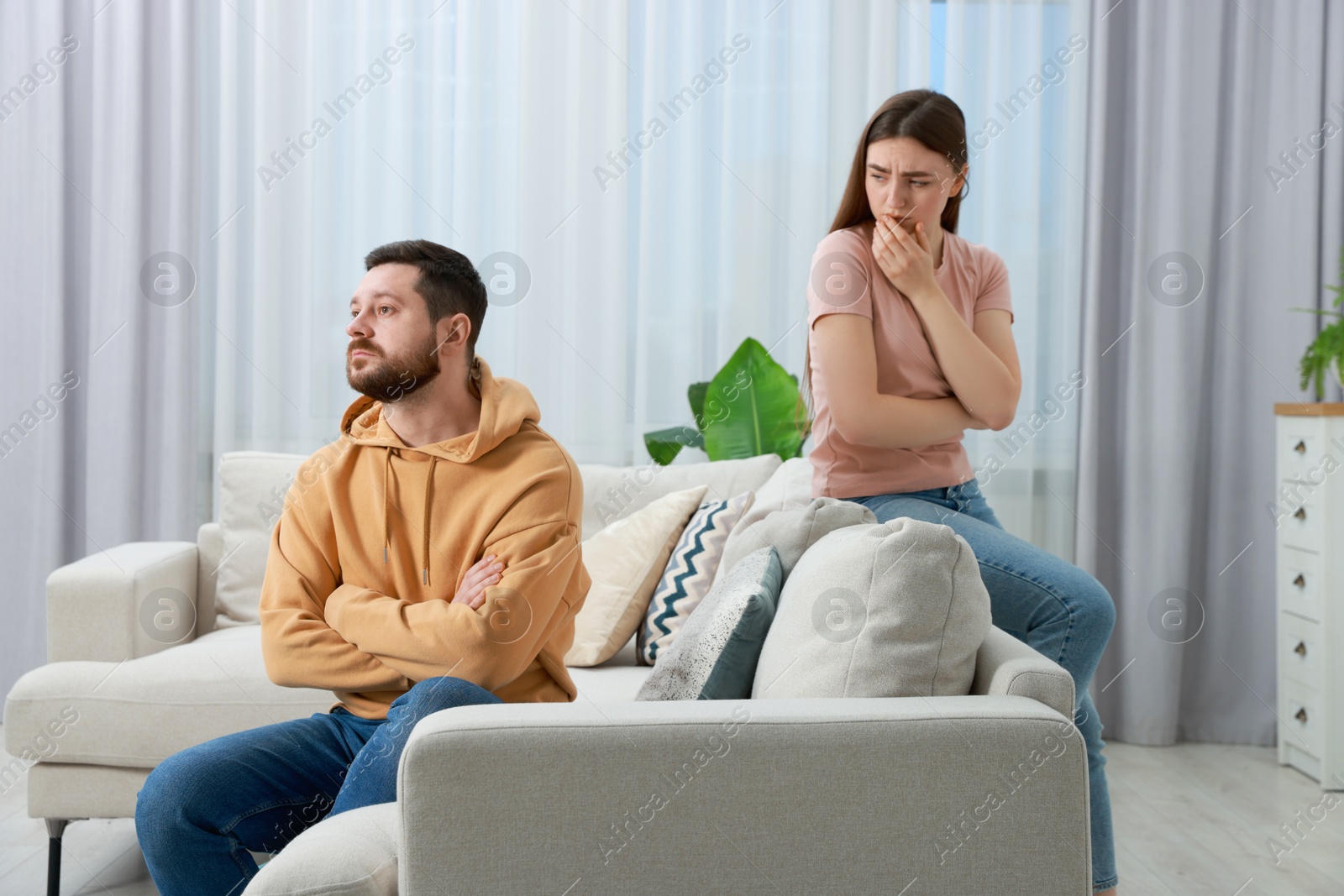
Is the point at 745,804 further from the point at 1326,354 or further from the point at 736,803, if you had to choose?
the point at 1326,354

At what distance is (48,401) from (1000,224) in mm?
2922

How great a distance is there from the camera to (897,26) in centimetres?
322

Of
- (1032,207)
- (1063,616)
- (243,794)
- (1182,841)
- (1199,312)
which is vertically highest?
(1032,207)

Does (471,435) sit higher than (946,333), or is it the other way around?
(946,333)

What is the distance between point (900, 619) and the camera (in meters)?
1.17

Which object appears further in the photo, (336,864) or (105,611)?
(105,611)

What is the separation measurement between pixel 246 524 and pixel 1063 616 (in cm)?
201

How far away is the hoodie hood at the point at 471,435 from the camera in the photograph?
152 cm

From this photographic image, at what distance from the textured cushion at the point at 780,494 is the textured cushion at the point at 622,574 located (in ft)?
0.57

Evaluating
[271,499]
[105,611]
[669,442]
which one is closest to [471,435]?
[105,611]

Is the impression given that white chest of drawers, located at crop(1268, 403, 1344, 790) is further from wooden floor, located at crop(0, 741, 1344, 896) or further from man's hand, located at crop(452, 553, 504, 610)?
man's hand, located at crop(452, 553, 504, 610)

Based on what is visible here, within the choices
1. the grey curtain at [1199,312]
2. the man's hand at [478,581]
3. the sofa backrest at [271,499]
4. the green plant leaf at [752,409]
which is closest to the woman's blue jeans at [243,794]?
the man's hand at [478,581]

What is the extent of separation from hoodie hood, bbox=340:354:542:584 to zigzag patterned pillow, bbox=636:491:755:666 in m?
0.73

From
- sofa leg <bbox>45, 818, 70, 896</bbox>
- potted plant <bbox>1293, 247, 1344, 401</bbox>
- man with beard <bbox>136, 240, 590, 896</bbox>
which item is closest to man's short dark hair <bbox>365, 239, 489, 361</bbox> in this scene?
man with beard <bbox>136, 240, 590, 896</bbox>
